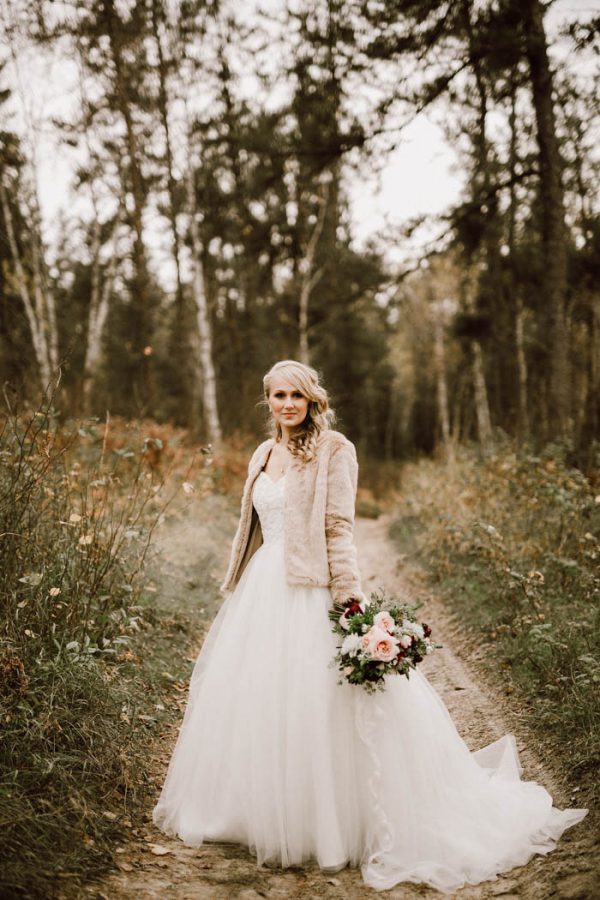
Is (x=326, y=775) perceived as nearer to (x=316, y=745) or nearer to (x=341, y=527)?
(x=316, y=745)

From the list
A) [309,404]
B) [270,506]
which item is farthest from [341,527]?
[309,404]

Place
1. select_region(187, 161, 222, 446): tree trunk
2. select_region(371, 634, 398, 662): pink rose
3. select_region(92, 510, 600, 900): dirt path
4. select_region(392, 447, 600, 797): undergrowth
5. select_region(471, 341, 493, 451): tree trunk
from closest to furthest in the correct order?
1. select_region(92, 510, 600, 900): dirt path
2. select_region(371, 634, 398, 662): pink rose
3. select_region(392, 447, 600, 797): undergrowth
4. select_region(187, 161, 222, 446): tree trunk
5. select_region(471, 341, 493, 451): tree trunk

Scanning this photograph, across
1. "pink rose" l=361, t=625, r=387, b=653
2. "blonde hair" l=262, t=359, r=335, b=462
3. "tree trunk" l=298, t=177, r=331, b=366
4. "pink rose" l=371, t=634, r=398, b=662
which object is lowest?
"pink rose" l=371, t=634, r=398, b=662

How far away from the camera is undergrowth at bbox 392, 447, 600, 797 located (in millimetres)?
4148

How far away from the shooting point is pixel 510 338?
52.5 ft

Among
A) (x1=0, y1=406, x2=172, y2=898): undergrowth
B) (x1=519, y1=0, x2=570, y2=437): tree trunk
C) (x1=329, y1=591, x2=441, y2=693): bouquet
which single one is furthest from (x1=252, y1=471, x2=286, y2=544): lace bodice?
(x1=519, y1=0, x2=570, y2=437): tree trunk

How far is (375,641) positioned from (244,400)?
1395cm

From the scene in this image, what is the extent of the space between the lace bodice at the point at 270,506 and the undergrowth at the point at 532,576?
2154 mm

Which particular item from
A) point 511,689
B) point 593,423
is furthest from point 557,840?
point 593,423

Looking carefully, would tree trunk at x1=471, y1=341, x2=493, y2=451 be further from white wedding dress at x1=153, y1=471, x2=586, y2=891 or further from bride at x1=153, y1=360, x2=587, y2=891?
white wedding dress at x1=153, y1=471, x2=586, y2=891

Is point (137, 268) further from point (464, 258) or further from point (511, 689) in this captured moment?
point (511, 689)

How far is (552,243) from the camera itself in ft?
31.2

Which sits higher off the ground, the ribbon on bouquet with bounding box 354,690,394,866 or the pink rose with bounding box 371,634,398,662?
the pink rose with bounding box 371,634,398,662

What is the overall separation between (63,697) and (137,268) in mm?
11073
